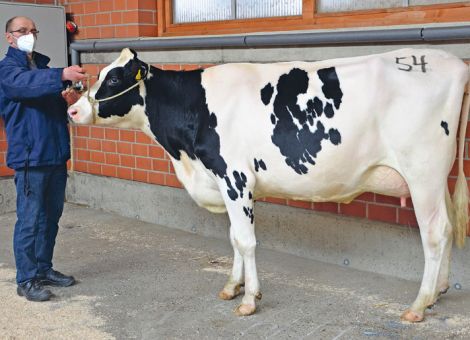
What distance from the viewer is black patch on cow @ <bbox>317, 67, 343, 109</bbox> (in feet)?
12.4

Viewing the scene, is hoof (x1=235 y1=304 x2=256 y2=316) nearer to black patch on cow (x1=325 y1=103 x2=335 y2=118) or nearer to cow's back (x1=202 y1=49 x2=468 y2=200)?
cow's back (x1=202 y1=49 x2=468 y2=200)

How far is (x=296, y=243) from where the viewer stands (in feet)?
17.3

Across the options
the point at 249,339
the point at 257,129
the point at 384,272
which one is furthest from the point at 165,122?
the point at 384,272

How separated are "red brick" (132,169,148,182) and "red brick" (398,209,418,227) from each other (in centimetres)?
270

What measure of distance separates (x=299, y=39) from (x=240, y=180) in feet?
→ 4.66

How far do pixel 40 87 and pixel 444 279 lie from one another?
105 inches

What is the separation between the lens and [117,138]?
6.76 metres

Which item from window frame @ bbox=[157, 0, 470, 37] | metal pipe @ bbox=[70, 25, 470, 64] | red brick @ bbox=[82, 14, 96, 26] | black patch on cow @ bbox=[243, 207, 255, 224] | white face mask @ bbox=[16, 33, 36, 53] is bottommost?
black patch on cow @ bbox=[243, 207, 255, 224]

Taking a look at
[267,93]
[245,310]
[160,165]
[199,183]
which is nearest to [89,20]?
[160,165]

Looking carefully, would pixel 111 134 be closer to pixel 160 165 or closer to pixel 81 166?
pixel 81 166

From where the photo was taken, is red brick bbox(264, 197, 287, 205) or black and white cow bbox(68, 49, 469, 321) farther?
red brick bbox(264, 197, 287, 205)

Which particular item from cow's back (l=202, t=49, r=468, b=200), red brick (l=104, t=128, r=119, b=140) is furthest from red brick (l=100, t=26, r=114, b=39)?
cow's back (l=202, t=49, r=468, b=200)

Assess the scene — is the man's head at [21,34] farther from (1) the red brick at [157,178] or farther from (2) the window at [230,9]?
(1) the red brick at [157,178]

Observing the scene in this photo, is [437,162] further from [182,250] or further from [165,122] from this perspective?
[182,250]
